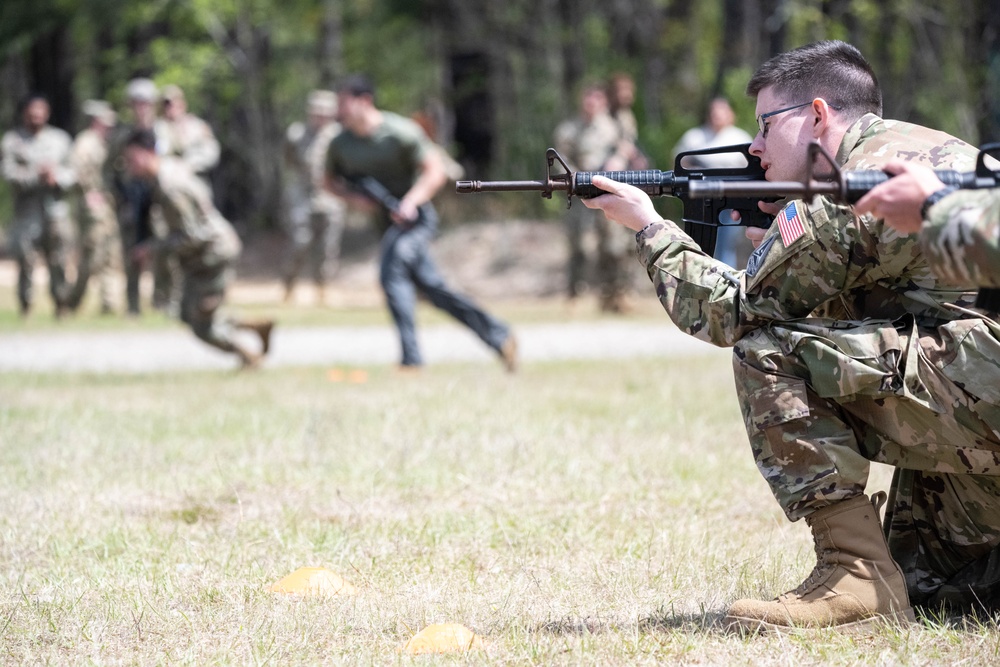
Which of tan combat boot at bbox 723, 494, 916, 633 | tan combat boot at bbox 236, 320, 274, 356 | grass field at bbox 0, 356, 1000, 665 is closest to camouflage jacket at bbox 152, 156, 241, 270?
tan combat boot at bbox 236, 320, 274, 356

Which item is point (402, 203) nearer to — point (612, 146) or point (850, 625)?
point (612, 146)

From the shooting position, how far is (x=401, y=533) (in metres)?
4.93

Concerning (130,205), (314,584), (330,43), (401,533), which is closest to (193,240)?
(401,533)

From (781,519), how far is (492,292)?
16.9 m

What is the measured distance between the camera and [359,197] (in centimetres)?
1036

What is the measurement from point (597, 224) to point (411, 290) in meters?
6.79

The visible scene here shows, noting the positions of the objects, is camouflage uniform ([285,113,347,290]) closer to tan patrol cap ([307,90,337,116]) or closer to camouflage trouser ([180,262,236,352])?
tan patrol cap ([307,90,337,116])

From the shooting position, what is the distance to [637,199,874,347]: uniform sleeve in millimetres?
3557

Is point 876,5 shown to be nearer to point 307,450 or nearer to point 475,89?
point 475,89

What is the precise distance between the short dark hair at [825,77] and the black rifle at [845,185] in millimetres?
542

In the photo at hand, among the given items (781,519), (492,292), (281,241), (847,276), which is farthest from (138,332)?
(281,241)

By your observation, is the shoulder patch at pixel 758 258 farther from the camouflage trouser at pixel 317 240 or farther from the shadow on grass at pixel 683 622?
the camouflage trouser at pixel 317 240

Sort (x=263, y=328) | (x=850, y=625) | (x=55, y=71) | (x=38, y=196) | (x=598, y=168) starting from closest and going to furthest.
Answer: (x=850, y=625)
(x=263, y=328)
(x=598, y=168)
(x=38, y=196)
(x=55, y=71)

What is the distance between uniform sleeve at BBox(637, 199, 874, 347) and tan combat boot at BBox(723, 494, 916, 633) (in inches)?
22.2
